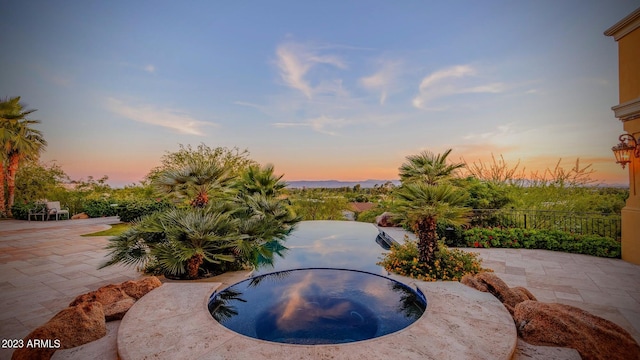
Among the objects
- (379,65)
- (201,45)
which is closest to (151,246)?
(201,45)

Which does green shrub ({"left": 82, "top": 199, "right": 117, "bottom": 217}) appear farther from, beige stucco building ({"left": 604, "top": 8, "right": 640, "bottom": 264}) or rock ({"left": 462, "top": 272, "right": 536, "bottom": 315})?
beige stucco building ({"left": 604, "top": 8, "right": 640, "bottom": 264})

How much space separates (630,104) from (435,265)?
5.24 meters

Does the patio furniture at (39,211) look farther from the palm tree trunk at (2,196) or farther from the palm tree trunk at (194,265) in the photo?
the palm tree trunk at (194,265)

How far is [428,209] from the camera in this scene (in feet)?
15.7

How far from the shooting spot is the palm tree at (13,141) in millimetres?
14883

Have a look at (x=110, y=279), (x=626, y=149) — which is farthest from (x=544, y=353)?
(x=110, y=279)

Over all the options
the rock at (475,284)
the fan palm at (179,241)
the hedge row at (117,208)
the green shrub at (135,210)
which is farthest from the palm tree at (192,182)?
the hedge row at (117,208)

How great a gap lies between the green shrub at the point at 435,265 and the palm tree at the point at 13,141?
65.0ft

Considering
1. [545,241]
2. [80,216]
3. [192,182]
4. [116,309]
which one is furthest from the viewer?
[80,216]

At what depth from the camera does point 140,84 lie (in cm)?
1064

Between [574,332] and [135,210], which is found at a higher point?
[135,210]

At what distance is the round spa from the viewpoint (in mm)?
2863

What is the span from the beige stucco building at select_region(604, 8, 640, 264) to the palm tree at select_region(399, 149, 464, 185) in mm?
3562

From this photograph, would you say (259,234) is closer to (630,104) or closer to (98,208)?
(630,104)
